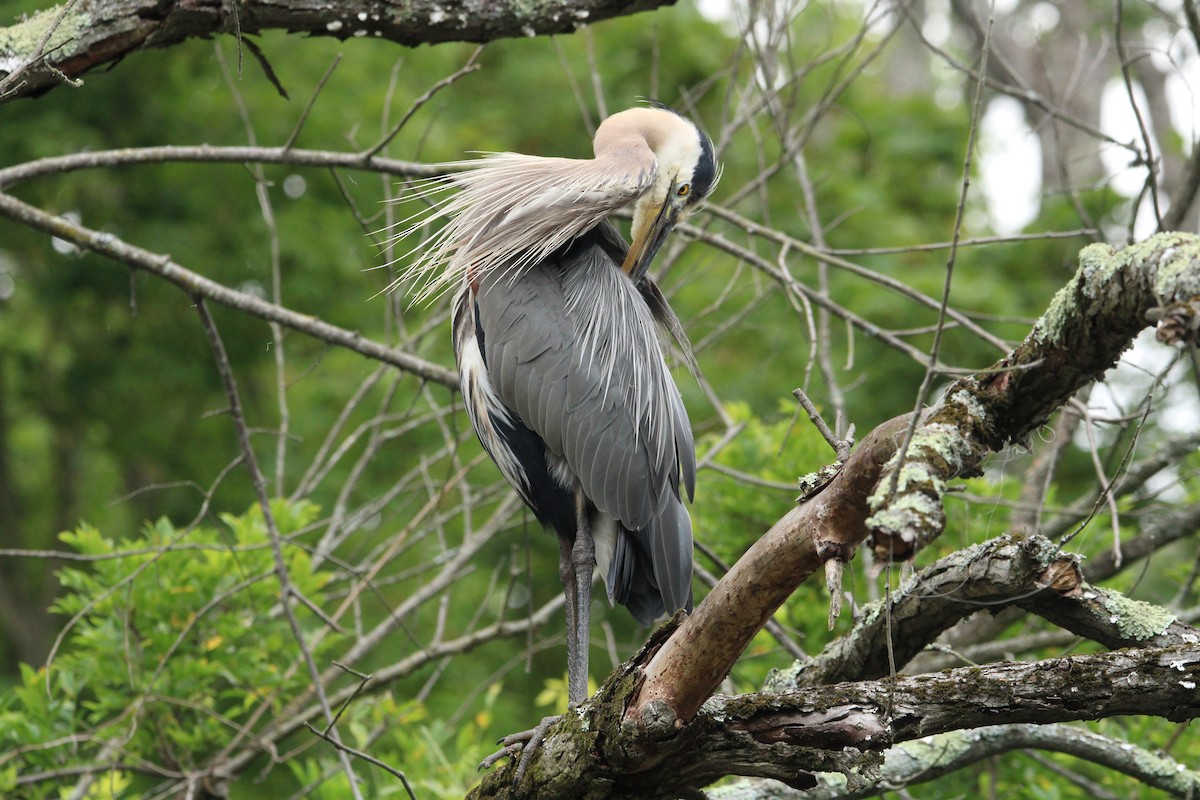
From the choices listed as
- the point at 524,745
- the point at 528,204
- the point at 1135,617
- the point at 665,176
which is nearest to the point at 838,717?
the point at 1135,617

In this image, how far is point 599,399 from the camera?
13.5 ft

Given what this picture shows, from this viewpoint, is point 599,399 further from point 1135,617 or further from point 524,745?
point 1135,617

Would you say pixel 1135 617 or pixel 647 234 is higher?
pixel 647 234

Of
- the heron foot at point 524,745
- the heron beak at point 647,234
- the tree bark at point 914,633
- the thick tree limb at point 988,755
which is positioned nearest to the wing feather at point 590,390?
the heron beak at point 647,234

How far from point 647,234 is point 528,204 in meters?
0.53

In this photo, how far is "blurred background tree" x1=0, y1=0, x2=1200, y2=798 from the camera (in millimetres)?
5117

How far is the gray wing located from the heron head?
34 cm

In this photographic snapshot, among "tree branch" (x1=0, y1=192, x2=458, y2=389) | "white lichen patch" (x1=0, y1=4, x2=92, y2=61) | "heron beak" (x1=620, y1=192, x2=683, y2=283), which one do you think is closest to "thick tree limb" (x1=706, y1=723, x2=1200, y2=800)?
"tree branch" (x1=0, y1=192, x2=458, y2=389)

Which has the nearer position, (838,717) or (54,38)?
(838,717)

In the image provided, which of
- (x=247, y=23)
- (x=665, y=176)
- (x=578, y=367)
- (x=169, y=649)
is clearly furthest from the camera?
(x=169, y=649)

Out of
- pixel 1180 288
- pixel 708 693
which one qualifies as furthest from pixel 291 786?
pixel 1180 288

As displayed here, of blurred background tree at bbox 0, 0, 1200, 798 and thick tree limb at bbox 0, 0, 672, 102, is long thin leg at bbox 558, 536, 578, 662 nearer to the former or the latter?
blurred background tree at bbox 0, 0, 1200, 798

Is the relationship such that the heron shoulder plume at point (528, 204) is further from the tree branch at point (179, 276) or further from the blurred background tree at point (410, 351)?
the blurred background tree at point (410, 351)

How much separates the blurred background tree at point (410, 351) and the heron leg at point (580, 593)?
2.85 ft
